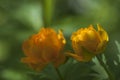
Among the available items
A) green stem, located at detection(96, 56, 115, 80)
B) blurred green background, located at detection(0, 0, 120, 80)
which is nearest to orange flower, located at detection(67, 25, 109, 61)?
green stem, located at detection(96, 56, 115, 80)

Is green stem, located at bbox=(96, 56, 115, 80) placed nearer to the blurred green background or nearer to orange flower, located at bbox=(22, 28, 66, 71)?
orange flower, located at bbox=(22, 28, 66, 71)

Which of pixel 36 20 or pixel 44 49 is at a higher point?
pixel 44 49

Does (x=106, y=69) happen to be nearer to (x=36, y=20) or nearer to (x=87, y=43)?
(x=87, y=43)

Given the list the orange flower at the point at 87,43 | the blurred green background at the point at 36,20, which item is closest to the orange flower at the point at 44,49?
the orange flower at the point at 87,43

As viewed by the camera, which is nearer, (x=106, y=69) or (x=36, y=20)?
(x=106, y=69)

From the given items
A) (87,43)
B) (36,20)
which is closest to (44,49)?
(87,43)

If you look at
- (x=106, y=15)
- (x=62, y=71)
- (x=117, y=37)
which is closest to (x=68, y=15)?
(x=106, y=15)

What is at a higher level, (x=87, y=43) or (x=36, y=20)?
(x=87, y=43)

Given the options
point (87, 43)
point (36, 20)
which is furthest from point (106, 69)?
point (36, 20)
